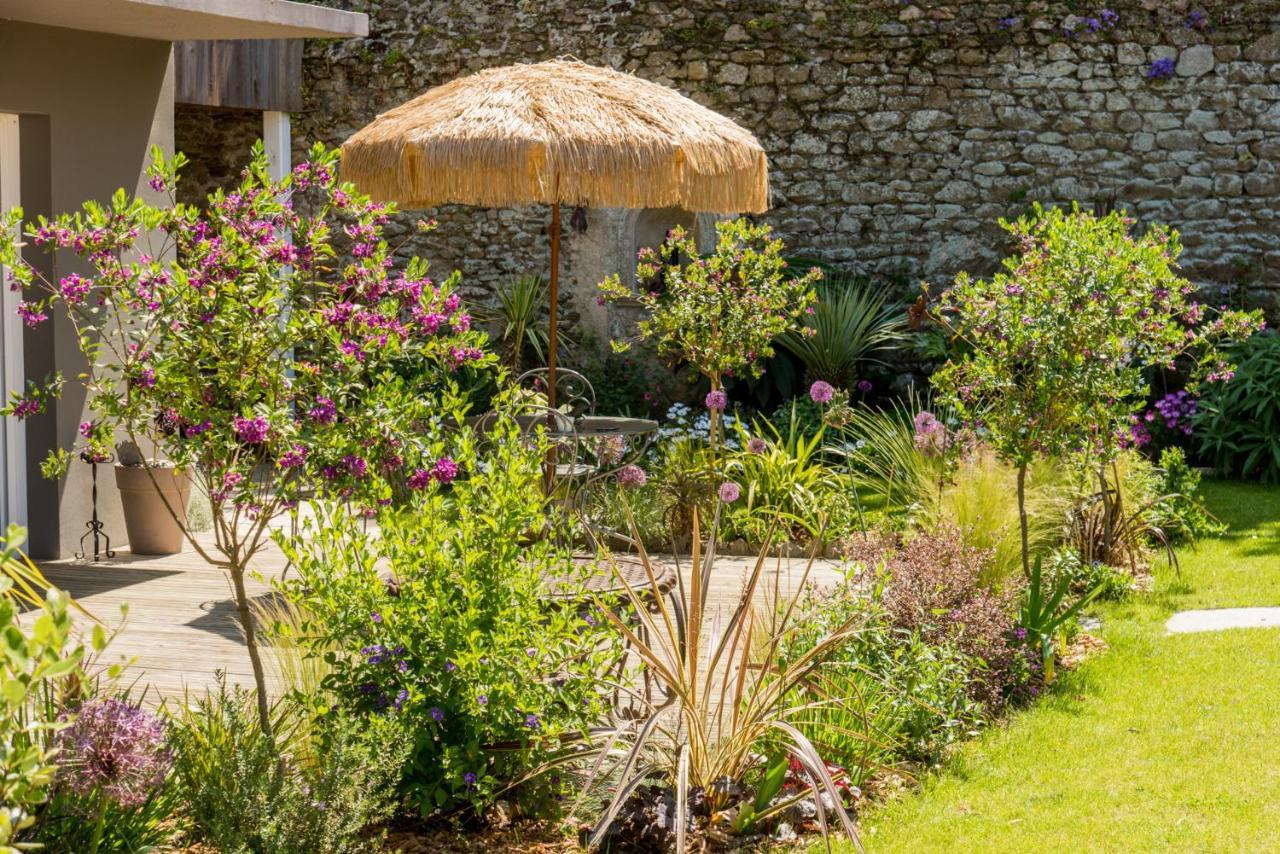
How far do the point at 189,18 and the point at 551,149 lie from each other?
1.87 m

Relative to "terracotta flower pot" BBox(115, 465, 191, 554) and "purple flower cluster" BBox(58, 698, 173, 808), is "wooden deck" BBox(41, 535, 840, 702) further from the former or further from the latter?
"purple flower cluster" BBox(58, 698, 173, 808)

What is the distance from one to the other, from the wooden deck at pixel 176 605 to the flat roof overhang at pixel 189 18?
8.38 feet

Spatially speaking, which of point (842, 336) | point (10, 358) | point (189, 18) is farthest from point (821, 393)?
point (10, 358)

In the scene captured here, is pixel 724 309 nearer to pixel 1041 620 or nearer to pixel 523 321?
pixel 1041 620

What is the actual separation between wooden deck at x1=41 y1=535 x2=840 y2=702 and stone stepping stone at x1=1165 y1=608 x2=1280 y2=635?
1.47m

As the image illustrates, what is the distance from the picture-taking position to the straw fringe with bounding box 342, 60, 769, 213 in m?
6.37

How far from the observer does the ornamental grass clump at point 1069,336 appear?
18.3 ft

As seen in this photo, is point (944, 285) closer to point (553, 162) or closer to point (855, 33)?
point (855, 33)

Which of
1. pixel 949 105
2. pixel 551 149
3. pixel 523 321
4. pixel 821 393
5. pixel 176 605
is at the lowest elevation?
pixel 176 605

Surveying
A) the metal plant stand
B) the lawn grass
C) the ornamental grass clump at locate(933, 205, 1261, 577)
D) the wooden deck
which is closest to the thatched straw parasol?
the ornamental grass clump at locate(933, 205, 1261, 577)

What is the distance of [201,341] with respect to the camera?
3451 mm

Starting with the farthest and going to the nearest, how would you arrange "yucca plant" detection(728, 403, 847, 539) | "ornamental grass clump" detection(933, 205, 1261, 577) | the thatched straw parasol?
"yucca plant" detection(728, 403, 847, 539)
the thatched straw parasol
"ornamental grass clump" detection(933, 205, 1261, 577)

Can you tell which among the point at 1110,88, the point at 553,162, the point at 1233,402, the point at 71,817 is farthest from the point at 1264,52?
the point at 71,817

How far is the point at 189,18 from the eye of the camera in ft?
21.8
